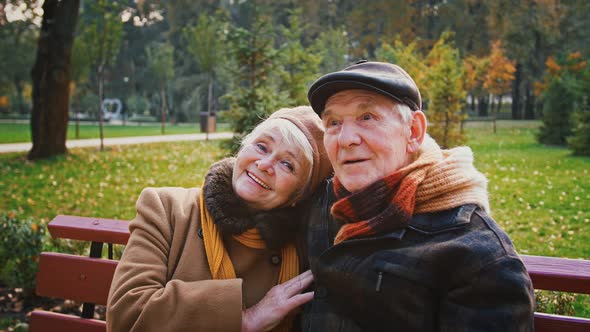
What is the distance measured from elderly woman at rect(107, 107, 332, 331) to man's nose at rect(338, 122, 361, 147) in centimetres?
38

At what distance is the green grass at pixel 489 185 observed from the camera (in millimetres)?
5168

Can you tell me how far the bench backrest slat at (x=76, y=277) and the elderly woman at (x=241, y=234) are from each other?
0.51 metres

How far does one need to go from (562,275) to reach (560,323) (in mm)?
167

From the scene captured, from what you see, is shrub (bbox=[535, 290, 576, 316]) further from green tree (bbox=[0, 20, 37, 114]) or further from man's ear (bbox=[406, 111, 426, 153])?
green tree (bbox=[0, 20, 37, 114])

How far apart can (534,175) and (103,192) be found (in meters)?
6.93

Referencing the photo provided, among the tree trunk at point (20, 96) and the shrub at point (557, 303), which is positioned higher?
the tree trunk at point (20, 96)

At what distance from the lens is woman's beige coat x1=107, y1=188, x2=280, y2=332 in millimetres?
1938

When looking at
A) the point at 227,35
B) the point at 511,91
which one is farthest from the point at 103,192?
the point at 511,91

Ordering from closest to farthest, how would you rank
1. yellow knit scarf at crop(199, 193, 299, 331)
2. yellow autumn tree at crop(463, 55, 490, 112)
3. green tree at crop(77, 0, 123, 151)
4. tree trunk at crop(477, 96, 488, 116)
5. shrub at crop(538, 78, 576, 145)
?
yellow knit scarf at crop(199, 193, 299, 331) < shrub at crop(538, 78, 576, 145) < green tree at crop(77, 0, 123, 151) < yellow autumn tree at crop(463, 55, 490, 112) < tree trunk at crop(477, 96, 488, 116)

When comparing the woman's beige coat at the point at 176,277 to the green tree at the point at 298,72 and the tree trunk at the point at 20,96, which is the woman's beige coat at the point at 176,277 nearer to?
the green tree at the point at 298,72

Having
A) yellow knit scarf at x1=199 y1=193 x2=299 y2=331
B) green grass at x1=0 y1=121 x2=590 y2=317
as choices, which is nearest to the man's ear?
yellow knit scarf at x1=199 y1=193 x2=299 y2=331

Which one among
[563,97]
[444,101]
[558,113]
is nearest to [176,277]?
[558,113]


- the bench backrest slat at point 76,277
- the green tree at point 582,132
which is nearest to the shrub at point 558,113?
the green tree at point 582,132

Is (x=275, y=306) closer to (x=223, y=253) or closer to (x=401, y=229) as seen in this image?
(x=223, y=253)
